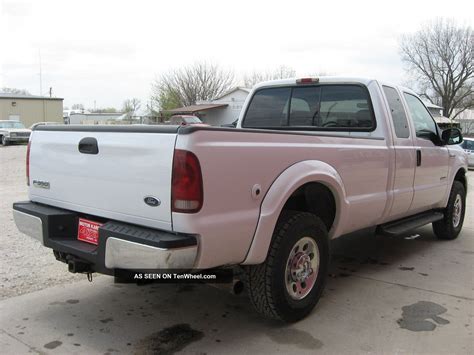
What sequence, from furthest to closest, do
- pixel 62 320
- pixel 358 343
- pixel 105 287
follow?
Answer: pixel 105 287 < pixel 62 320 < pixel 358 343

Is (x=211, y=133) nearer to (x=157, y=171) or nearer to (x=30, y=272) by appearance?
(x=157, y=171)

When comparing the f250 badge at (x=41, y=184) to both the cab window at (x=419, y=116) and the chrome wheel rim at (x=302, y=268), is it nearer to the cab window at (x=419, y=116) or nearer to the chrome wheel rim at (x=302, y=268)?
the chrome wheel rim at (x=302, y=268)

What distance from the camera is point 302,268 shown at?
369 centimetres

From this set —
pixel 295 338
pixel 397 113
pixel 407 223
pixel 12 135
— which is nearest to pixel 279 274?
pixel 295 338

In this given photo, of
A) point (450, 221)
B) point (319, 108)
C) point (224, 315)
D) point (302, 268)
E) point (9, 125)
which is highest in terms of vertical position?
point (319, 108)

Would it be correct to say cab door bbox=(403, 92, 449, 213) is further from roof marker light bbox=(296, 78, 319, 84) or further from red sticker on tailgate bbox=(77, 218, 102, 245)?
red sticker on tailgate bbox=(77, 218, 102, 245)

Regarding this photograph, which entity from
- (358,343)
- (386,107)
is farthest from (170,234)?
(386,107)

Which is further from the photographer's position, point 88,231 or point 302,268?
point 302,268

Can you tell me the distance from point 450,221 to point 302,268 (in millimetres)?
A: 3665

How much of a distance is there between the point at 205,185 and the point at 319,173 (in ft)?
3.67

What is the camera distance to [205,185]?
2.85 meters

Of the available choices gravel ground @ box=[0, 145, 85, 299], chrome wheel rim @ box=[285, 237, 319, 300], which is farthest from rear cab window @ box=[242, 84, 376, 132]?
gravel ground @ box=[0, 145, 85, 299]

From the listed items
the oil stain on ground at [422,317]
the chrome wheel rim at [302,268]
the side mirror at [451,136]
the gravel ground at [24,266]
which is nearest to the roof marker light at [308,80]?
the side mirror at [451,136]

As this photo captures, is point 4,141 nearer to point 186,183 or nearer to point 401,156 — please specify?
point 401,156
